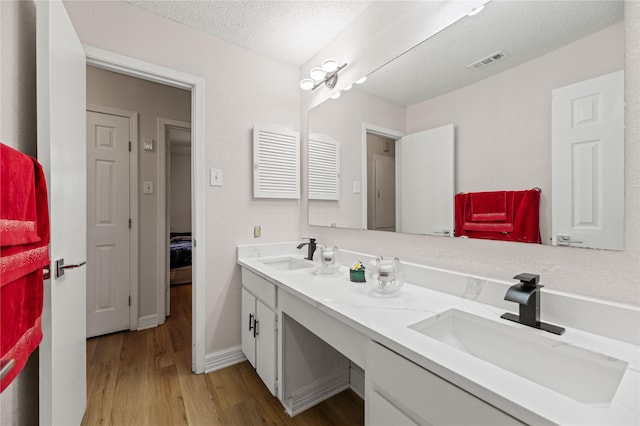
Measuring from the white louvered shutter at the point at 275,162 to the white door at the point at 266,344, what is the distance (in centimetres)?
87

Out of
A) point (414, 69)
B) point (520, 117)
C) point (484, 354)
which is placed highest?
point (414, 69)

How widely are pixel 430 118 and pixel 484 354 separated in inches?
41.2

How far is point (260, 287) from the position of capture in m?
1.71

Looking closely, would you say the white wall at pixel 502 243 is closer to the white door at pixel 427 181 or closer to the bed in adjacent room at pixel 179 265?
the white door at pixel 427 181

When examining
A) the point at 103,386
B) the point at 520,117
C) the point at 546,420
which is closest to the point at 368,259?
the point at 520,117

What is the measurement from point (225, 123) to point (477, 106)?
1.59m

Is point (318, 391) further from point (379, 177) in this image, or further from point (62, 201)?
A: point (62, 201)

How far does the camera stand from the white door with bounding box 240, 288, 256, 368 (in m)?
1.79

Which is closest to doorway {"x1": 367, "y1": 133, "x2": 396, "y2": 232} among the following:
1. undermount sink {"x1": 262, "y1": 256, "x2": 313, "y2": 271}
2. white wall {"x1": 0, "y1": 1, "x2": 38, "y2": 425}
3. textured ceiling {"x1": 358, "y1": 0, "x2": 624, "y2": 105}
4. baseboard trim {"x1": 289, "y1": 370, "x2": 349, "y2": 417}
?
textured ceiling {"x1": 358, "y1": 0, "x2": 624, "y2": 105}

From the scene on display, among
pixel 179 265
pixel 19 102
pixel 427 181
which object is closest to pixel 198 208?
pixel 19 102

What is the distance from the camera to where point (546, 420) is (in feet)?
1.69

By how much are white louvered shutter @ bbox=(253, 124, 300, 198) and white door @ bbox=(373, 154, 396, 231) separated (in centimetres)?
81

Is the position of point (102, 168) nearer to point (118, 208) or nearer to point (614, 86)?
point (118, 208)

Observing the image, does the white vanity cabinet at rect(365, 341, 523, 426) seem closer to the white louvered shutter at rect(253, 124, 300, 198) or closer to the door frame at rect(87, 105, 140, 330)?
the white louvered shutter at rect(253, 124, 300, 198)
